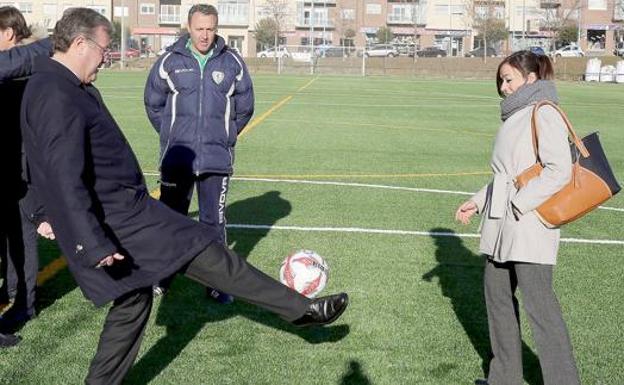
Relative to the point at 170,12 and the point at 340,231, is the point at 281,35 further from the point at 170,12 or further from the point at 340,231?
the point at 340,231

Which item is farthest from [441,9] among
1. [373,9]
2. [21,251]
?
[21,251]

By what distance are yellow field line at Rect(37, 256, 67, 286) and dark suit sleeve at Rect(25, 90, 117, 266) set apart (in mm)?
2964

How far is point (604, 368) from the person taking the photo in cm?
512

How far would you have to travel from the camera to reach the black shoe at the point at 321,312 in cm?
471

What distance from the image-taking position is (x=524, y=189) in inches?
168

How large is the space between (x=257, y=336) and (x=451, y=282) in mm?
2055

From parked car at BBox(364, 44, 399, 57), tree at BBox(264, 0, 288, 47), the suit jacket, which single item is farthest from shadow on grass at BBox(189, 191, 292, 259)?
tree at BBox(264, 0, 288, 47)

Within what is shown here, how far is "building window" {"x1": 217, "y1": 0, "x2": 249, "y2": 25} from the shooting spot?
312ft

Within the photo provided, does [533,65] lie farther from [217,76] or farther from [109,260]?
[217,76]

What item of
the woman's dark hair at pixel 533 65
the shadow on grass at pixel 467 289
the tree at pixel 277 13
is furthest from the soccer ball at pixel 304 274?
the tree at pixel 277 13

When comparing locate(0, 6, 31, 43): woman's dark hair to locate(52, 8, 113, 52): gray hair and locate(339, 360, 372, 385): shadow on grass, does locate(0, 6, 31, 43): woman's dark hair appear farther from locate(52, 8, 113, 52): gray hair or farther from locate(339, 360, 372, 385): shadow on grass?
locate(339, 360, 372, 385): shadow on grass

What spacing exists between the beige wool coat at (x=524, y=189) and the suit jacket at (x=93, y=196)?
4.76 ft

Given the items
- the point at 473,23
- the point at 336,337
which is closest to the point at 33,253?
the point at 336,337

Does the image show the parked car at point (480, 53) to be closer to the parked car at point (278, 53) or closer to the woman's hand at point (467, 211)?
the parked car at point (278, 53)
